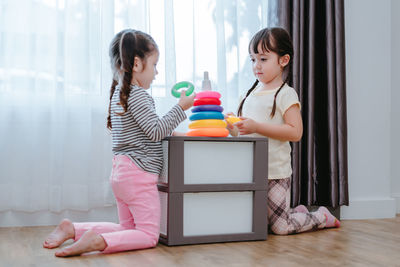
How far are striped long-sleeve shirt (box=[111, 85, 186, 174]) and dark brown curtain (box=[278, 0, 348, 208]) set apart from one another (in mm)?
750

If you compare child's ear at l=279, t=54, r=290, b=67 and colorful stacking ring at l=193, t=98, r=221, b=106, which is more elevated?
child's ear at l=279, t=54, r=290, b=67

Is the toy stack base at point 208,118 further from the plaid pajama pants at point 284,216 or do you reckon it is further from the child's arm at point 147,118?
the plaid pajama pants at point 284,216

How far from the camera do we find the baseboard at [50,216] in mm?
1684

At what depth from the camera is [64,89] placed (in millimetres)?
1721

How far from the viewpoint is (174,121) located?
4.59ft

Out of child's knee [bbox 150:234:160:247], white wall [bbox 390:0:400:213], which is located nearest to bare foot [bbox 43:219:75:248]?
child's knee [bbox 150:234:160:247]

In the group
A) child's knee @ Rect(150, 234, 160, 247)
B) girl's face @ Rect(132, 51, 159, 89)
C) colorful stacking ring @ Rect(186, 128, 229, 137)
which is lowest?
child's knee @ Rect(150, 234, 160, 247)

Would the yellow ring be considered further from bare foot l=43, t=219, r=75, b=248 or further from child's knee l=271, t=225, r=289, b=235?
bare foot l=43, t=219, r=75, b=248

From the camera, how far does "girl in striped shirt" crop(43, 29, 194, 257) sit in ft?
4.42

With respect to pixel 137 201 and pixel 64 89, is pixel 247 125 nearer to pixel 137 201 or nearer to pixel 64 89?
pixel 137 201

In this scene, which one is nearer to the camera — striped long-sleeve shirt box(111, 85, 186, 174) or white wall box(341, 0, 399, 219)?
striped long-sleeve shirt box(111, 85, 186, 174)

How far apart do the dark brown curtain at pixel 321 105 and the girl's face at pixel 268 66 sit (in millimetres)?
237

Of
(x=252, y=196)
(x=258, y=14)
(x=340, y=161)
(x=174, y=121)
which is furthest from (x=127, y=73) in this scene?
(x=340, y=161)

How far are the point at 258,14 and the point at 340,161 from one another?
2.43 ft
